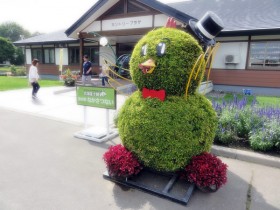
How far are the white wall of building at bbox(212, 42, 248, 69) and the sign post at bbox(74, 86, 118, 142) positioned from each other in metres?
9.15

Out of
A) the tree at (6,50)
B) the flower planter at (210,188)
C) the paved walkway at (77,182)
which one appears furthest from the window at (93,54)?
the tree at (6,50)

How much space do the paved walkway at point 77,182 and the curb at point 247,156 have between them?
9 centimetres

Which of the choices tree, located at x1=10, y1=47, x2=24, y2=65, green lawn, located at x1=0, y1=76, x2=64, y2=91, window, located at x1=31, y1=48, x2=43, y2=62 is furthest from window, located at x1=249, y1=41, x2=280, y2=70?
tree, located at x1=10, y1=47, x2=24, y2=65

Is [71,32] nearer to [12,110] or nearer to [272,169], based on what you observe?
[12,110]

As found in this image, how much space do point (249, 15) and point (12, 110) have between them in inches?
495

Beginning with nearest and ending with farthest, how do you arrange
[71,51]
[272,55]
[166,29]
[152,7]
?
1. [166,29]
2. [152,7]
3. [272,55]
4. [71,51]

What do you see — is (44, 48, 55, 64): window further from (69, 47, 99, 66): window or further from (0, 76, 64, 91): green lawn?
(0, 76, 64, 91): green lawn

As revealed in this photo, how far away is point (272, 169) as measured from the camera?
3.48 m

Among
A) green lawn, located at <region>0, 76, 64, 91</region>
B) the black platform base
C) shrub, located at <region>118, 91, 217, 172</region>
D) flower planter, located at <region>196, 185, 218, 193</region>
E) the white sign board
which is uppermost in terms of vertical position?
the white sign board

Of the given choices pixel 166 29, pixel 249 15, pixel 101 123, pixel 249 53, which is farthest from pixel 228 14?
pixel 166 29

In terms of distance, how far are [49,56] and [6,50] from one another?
914 inches

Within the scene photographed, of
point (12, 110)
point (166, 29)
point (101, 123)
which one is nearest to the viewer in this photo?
point (166, 29)

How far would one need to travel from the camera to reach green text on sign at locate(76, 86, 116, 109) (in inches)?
173

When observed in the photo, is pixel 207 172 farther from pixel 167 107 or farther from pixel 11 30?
pixel 11 30
